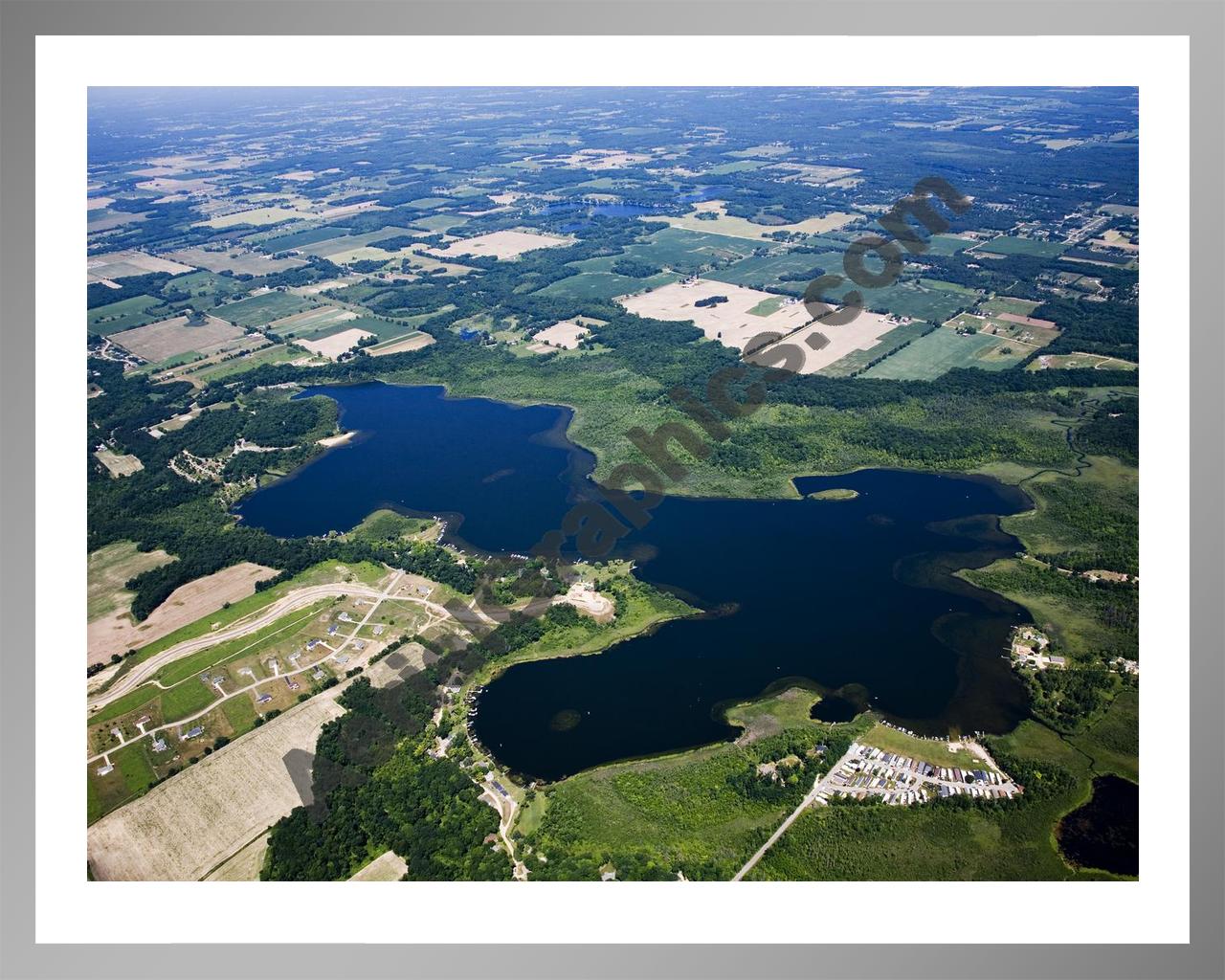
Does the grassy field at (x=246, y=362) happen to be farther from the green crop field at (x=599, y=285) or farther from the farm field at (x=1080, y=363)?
the farm field at (x=1080, y=363)

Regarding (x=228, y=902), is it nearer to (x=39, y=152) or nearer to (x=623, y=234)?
(x=39, y=152)

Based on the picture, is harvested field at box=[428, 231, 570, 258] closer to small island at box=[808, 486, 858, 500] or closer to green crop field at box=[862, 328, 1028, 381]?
green crop field at box=[862, 328, 1028, 381]

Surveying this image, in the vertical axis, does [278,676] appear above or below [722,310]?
below

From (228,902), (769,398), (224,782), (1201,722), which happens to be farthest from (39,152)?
(769,398)

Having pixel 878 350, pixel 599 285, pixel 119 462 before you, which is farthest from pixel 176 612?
pixel 599 285

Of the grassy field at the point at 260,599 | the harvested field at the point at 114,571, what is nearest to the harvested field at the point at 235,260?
the harvested field at the point at 114,571

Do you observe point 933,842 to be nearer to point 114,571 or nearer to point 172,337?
point 114,571
